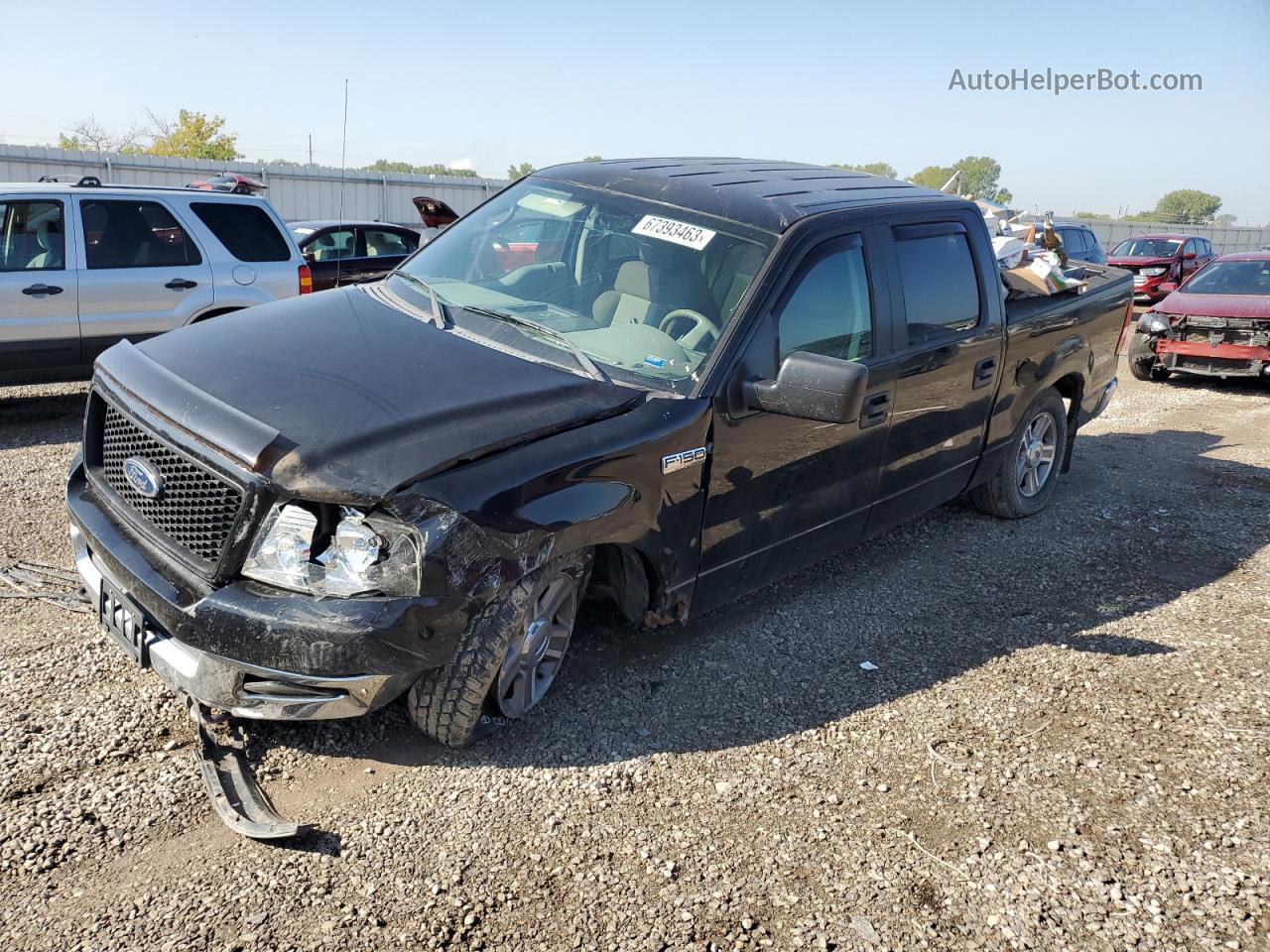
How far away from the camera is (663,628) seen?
4465 millimetres

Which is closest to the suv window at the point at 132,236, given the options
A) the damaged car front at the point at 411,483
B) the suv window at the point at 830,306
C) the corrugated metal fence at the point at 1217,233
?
the damaged car front at the point at 411,483

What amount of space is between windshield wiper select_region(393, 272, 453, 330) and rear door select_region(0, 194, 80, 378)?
418cm

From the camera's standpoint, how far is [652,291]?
157 inches

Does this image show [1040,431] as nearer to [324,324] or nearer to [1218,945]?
[1218,945]

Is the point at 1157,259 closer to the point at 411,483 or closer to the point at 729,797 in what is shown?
the point at 729,797

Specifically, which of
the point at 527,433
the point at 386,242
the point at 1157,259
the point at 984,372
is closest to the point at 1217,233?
the point at 1157,259

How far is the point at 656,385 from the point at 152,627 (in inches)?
73.4

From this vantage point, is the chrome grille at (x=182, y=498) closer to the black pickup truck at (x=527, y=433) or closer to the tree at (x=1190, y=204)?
the black pickup truck at (x=527, y=433)

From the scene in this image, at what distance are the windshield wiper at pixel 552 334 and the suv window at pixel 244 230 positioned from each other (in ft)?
16.2

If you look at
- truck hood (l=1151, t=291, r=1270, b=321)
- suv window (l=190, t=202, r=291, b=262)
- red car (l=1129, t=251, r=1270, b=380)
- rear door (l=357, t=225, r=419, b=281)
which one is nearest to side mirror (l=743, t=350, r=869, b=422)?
suv window (l=190, t=202, r=291, b=262)

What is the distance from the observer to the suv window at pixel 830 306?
3992mm


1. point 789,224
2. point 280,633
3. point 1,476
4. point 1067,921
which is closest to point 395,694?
point 280,633

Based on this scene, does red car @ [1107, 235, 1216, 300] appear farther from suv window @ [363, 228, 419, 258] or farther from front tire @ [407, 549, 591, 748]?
front tire @ [407, 549, 591, 748]

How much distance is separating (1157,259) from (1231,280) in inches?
343
